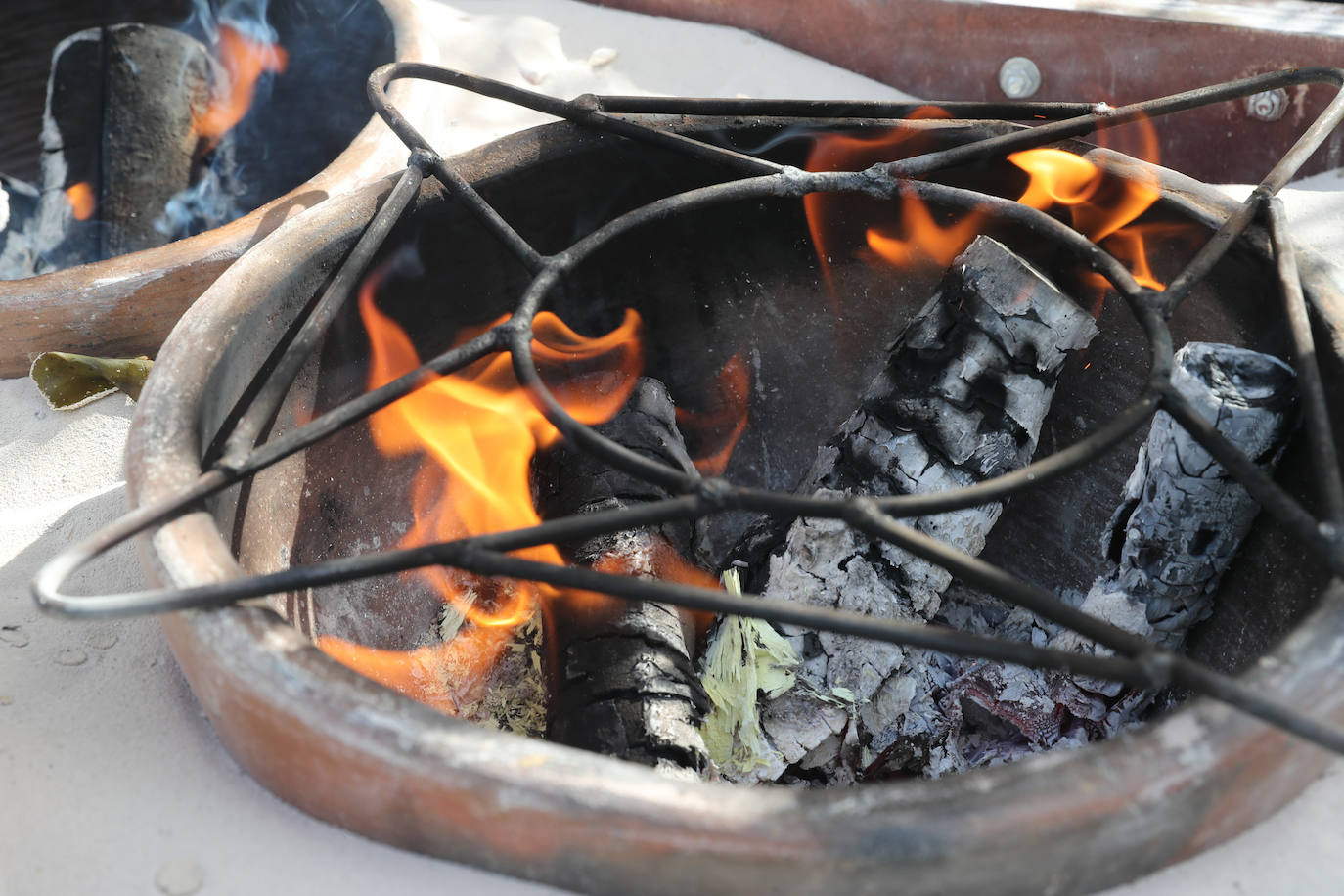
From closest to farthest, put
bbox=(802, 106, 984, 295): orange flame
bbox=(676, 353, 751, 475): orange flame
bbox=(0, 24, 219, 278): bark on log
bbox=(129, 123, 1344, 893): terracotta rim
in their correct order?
bbox=(129, 123, 1344, 893): terracotta rim, bbox=(802, 106, 984, 295): orange flame, bbox=(676, 353, 751, 475): orange flame, bbox=(0, 24, 219, 278): bark on log

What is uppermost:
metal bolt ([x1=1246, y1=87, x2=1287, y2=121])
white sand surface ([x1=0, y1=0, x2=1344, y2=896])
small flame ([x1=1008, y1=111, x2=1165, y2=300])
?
metal bolt ([x1=1246, y1=87, x2=1287, y2=121])

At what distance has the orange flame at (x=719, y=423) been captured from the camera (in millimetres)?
2324

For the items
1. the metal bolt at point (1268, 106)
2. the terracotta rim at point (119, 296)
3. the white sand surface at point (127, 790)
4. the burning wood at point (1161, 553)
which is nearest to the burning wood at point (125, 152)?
the terracotta rim at point (119, 296)

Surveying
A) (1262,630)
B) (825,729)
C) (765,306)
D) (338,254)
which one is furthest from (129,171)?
(1262,630)

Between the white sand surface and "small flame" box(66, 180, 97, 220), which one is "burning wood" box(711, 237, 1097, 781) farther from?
"small flame" box(66, 180, 97, 220)

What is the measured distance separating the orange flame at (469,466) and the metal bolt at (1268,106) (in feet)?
6.09

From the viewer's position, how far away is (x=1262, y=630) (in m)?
1.57

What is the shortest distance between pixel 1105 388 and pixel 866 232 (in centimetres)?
56

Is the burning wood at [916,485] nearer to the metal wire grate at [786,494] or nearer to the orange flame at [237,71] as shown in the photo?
A: the metal wire grate at [786,494]

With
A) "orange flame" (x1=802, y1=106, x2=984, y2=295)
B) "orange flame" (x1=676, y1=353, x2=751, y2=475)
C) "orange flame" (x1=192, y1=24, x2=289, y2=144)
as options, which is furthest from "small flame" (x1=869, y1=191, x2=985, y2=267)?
"orange flame" (x1=192, y1=24, x2=289, y2=144)

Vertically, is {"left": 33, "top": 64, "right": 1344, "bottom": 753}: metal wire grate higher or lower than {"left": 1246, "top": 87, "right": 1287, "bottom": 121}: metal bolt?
lower

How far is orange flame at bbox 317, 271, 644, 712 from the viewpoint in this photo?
6.25ft

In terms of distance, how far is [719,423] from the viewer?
2342 mm

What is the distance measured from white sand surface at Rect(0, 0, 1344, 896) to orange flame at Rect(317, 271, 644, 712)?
0.51 meters
